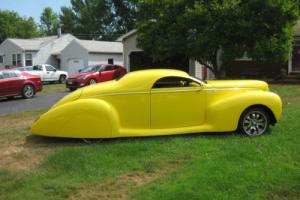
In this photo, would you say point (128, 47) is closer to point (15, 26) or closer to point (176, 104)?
point (176, 104)

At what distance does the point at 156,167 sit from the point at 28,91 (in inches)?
536

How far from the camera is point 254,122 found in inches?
322

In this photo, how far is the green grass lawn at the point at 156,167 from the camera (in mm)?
5262

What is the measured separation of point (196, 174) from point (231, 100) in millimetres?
2681

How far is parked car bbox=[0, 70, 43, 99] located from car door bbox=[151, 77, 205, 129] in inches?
450

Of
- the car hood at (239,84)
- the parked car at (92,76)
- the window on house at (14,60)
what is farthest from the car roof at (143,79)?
the window on house at (14,60)

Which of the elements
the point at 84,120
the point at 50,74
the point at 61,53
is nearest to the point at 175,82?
the point at 84,120

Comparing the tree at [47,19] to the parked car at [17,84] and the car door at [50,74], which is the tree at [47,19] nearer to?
the car door at [50,74]

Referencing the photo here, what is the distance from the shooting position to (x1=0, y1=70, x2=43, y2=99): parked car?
17.6 meters

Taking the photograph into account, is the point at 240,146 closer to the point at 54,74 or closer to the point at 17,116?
the point at 17,116

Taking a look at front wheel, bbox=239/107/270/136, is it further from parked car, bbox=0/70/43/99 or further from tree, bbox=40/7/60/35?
tree, bbox=40/7/60/35

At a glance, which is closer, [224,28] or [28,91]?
[224,28]

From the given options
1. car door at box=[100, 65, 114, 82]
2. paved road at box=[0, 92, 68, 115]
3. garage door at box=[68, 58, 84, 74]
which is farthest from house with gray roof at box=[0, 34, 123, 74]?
paved road at box=[0, 92, 68, 115]

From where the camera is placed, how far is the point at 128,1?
59.3 metres
